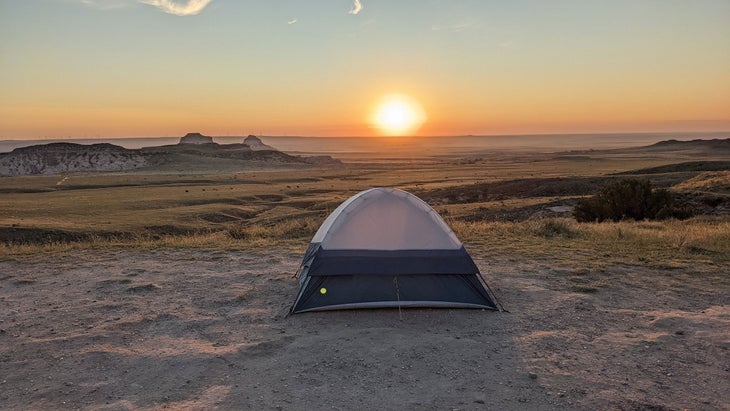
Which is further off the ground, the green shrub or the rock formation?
the rock formation

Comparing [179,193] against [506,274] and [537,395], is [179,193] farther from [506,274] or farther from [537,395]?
[537,395]

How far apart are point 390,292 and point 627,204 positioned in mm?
17951

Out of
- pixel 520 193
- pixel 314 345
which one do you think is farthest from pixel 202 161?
pixel 314 345

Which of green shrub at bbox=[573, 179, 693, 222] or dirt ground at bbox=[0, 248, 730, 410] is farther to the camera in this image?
green shrub at bbox=[573, 179, 693, 222]

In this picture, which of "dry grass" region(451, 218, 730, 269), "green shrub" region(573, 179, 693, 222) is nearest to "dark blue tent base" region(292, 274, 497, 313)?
"dry grass" region(451, 218, 730, 269)

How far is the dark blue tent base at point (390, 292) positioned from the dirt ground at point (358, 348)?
0.20 m

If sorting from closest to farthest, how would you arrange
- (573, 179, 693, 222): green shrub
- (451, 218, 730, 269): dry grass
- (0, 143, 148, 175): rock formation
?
(451, 218, 730, 269): dry grass → (573, 179, 693, 222): green shrub → (0, 143, 148, 175): rock formation

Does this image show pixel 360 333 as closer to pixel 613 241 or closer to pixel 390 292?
pixel 390 292

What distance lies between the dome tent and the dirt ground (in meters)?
0.26

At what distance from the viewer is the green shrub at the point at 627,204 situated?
23000mm

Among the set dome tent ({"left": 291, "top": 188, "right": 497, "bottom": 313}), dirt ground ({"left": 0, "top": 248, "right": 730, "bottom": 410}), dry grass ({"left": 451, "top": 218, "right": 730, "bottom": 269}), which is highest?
dome tent ({"left": 291, "top": 188, "right": 497, "bottom": 313})

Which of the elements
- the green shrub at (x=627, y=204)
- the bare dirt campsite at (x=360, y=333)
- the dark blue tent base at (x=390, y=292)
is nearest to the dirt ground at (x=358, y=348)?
the bare dirt campsite at (x=360, y=333)

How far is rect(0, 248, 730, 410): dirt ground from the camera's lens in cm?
632

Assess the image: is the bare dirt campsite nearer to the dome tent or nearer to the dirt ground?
Answer: the dirt ground
